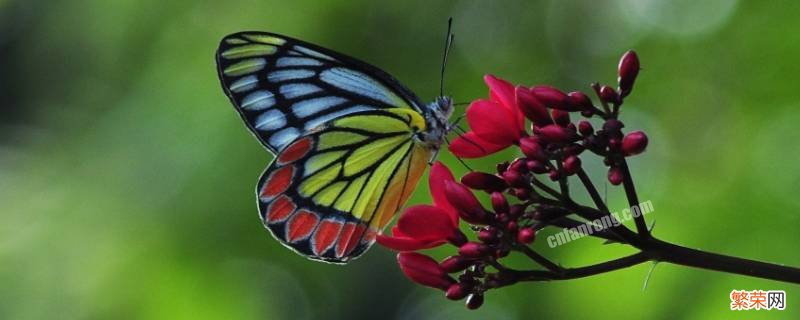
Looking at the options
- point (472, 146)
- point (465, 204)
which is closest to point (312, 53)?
point (472, 146)

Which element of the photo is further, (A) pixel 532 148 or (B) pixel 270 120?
(B) pixel 270 120

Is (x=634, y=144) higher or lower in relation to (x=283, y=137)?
A: lower

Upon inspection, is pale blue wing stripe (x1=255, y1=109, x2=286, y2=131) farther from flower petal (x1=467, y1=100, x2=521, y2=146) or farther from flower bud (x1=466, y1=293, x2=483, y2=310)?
flower bud (x1=466, y1=293, x2=483, y2=310)

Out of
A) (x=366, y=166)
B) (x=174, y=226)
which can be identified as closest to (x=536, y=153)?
(x=366, y=166)

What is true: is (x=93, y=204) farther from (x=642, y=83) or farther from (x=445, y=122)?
(x=642, y=83)

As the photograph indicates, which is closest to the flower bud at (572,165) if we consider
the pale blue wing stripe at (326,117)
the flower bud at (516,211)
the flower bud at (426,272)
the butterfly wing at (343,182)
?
the flower bud at (516,211)

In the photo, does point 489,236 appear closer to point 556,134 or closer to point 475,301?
point 475,301
